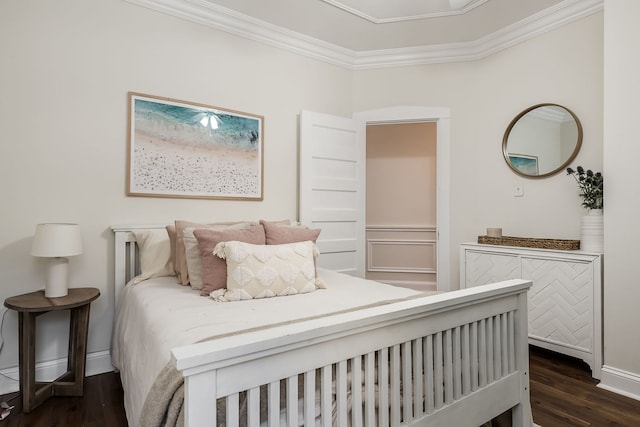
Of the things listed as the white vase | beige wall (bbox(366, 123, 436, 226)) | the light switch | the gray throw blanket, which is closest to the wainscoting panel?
beige wall (bbox(366, 123, 436, 226))

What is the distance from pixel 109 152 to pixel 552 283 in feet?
10.5

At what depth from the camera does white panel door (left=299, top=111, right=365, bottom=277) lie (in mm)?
3252

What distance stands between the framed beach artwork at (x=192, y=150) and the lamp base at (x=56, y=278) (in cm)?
63

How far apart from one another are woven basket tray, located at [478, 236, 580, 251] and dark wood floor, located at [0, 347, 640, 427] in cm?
85

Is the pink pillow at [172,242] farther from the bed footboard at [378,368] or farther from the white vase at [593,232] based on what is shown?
the white vase at [593,232]

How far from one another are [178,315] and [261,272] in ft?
1.56

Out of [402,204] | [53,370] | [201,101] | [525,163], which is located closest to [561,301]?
[525,163]

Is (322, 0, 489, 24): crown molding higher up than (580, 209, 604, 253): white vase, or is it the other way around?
(322, 0, 489, 24): crown molding

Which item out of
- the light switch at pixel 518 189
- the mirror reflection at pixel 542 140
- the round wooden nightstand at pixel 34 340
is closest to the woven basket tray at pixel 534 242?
the light switch at pixel 518 189

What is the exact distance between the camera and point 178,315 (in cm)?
154

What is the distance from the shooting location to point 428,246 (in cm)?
484

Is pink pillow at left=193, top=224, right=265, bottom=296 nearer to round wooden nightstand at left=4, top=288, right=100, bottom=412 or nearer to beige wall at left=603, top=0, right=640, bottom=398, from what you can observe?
round wooden nightstand at left=4, top=288, right=100, bottom=412

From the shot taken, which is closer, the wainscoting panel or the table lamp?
the table lamp

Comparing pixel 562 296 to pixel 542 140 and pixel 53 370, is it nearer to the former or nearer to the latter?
pixel 542 140
